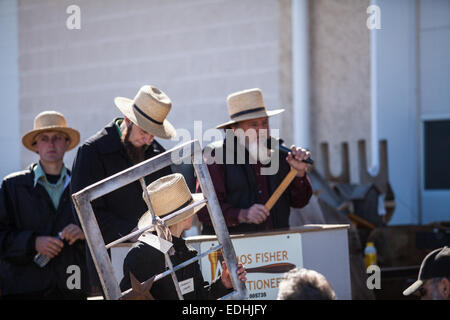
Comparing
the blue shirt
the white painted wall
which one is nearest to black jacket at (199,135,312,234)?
the blue shirt

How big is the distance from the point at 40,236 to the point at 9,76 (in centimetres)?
516

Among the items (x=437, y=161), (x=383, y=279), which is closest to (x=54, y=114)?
(x=383, y=279)

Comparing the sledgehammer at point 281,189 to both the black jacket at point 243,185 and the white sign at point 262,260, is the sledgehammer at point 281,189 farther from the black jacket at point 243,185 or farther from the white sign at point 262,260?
the white sign at point 262,260

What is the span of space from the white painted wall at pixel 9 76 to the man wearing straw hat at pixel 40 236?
180 inches

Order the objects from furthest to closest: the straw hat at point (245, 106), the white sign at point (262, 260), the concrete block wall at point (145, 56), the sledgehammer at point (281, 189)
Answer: the concrete block wall at point (145, 56), the straw hat at point (245, 106), the sledgehammer at point (281, 189), the white sign at point (262, 260)

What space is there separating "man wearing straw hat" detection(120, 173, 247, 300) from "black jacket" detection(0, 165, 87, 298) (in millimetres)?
1366

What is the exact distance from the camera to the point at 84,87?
794 cm

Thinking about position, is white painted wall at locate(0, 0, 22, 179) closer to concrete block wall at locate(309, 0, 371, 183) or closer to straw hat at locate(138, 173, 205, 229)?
concrete block wall at locate(309, 0, 371, 183)

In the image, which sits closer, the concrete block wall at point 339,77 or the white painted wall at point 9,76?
the concrete block wall at point 339,77

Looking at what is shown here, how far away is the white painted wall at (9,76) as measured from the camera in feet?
27.1

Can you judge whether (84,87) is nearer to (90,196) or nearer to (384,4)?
(384,4)

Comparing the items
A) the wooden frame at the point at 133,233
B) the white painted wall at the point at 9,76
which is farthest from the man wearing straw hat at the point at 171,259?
the white painted wall at the point at 9,76

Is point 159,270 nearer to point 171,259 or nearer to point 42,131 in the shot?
point 171,259

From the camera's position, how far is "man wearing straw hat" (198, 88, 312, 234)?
3.63m
